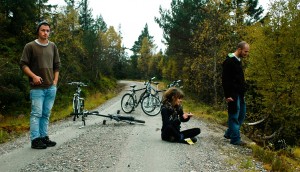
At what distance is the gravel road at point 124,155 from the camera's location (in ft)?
15.5

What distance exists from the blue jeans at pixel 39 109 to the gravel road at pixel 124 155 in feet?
1.22

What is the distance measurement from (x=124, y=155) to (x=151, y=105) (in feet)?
21.5

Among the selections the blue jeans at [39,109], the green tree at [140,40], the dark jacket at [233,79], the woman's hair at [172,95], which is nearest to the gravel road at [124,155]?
the blue jeans at [39,109]

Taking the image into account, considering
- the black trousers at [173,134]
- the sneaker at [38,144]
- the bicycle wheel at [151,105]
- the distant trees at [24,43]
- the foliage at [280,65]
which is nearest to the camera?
the sneaker at [38,144]

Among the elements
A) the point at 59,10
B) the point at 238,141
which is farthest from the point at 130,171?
the point at 59,10

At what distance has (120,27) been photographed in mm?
87625

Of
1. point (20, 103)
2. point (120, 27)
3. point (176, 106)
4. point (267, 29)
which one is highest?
point (120, 27)


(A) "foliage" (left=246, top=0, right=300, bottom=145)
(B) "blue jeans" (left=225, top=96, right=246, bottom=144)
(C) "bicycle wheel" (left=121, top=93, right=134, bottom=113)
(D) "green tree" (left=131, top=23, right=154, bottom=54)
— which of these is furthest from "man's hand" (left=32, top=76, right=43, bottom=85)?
(D) "green tree" (left=131, top=23, right=154, bottom=54)

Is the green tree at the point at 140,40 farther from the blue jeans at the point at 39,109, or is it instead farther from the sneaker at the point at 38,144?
the sneaker at the point at 38,144

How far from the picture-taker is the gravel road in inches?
187

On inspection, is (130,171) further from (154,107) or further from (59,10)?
(59,10)

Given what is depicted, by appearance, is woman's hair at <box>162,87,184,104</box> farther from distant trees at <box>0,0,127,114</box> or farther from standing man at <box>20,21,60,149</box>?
distant trees at <box>0,0,127,114</box>

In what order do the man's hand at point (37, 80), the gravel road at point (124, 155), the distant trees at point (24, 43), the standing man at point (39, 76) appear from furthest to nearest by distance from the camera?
1. the distant trees at point (24, 43)
2. the standing man at point (39, 76)
3. the man's hand at point (37, 80)
4. the gravel road at point (124, 155)

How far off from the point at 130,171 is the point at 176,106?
8.08 feet
